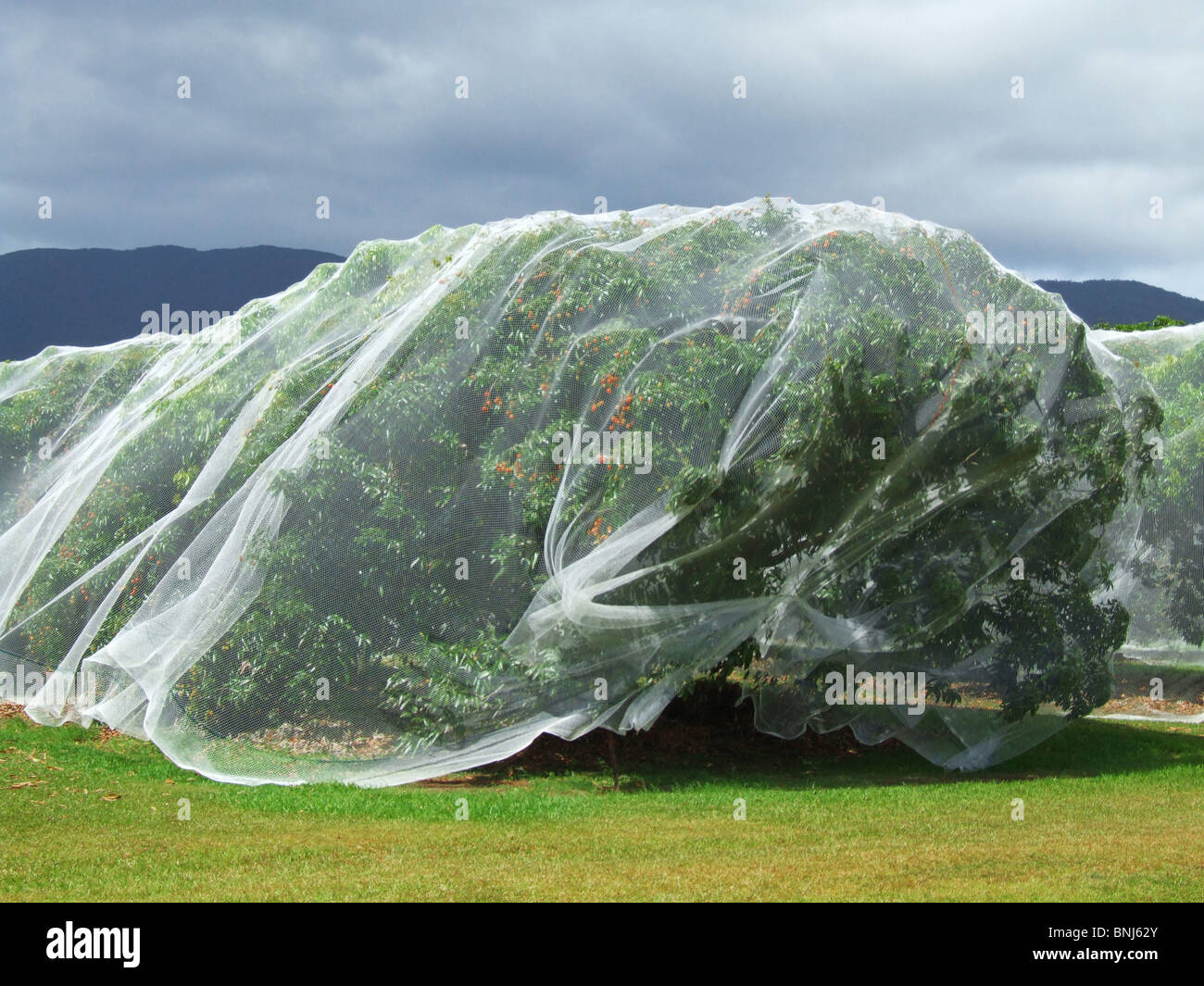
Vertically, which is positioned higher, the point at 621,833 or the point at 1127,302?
the point at 1127,302

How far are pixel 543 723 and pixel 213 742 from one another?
2201 mm

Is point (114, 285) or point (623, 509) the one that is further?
point (114, 285)

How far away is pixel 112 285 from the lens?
4709cm

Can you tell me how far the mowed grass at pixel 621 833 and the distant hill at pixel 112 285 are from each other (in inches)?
1412

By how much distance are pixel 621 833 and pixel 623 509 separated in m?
2.09

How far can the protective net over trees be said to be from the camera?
307 inches

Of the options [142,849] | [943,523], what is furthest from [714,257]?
[142,849]

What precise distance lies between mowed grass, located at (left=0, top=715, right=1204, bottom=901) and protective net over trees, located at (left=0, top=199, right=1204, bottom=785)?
1.59 feet

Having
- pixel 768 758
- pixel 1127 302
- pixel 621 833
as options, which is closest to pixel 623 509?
pixel 621 833

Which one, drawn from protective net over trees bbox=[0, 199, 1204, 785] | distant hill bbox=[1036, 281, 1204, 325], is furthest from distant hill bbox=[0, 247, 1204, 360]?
protective net over trees bbox=[0, 199, 1204, 785]

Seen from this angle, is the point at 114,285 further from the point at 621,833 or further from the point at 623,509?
the point at 621,833

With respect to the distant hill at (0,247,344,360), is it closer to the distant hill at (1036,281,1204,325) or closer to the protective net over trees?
the protective net over trees
